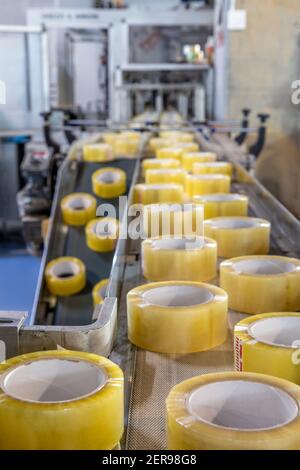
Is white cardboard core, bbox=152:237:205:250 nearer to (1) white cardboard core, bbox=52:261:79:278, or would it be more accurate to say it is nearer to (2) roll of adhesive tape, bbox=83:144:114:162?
(1) white cardboard core, bbox=52:261:79:278

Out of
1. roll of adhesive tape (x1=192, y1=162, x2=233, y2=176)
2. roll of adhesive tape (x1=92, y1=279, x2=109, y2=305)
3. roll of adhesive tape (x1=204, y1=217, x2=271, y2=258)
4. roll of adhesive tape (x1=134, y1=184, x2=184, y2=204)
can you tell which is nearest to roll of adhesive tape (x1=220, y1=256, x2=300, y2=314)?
roll of adhesive tape (x1=204, y1=217, x2=271, y2=258)

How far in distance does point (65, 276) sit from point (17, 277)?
1.85 m

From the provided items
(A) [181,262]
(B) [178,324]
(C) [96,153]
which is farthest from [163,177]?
(B) [178,324]

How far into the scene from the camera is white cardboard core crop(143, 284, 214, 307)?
5.37ft

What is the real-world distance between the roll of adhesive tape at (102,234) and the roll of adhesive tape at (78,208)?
7.1 inches

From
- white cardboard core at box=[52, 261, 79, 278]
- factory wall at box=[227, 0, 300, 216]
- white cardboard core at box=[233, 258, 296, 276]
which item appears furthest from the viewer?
factory wall at box=[227, 0, 300, 216]

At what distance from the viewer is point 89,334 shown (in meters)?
1.28

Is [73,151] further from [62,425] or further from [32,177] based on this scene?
[62,425]

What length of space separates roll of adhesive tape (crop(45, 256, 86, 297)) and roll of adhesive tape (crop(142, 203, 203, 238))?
101 centimetres

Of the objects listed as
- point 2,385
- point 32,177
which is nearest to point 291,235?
point 2,385

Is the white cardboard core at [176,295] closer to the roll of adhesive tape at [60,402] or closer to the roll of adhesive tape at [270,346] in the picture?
the roll of adhesive tape at [270,346]

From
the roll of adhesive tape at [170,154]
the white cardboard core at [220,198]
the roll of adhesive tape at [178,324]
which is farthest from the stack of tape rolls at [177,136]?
the roll of adhesive tape at [178,324]

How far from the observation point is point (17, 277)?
521 cm

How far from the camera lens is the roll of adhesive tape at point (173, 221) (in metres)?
2.39
